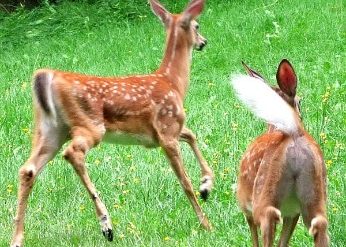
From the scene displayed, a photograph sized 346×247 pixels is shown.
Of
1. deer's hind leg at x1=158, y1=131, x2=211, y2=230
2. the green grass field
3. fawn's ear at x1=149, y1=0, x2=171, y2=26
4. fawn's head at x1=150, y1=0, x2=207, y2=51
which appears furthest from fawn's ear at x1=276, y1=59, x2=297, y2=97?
fawn's ear at x1=149, y1=0, x2=171, y2=26

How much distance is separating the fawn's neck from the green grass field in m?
0.72

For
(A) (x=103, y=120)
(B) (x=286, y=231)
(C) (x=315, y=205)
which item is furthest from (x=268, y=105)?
(A) (x=103, y=120)

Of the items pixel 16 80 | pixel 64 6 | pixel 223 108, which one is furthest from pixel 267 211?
pixel 64 6

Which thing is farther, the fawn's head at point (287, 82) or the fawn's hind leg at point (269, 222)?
the fawn's head at point (287, 82)

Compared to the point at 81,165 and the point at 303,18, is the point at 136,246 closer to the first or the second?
the point at 81,165

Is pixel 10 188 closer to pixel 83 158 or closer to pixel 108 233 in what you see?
pixel 83 158

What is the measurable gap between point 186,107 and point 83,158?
3.93 meters

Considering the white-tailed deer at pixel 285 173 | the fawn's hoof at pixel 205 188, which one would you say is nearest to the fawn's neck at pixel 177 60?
the fawn's hoof at pixel 205 188

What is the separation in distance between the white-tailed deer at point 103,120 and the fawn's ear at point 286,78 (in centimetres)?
159

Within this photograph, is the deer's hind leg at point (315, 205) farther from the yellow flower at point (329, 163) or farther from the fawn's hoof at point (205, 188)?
the yellow flower at point (329, 163)

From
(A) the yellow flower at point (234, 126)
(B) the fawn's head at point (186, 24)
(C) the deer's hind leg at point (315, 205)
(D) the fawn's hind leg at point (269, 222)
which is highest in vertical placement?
(C) the deer's hind leg at point (315, 205)

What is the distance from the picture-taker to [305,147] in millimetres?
5078

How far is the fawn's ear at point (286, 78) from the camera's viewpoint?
216 inches

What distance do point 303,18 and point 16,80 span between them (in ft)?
14.0
